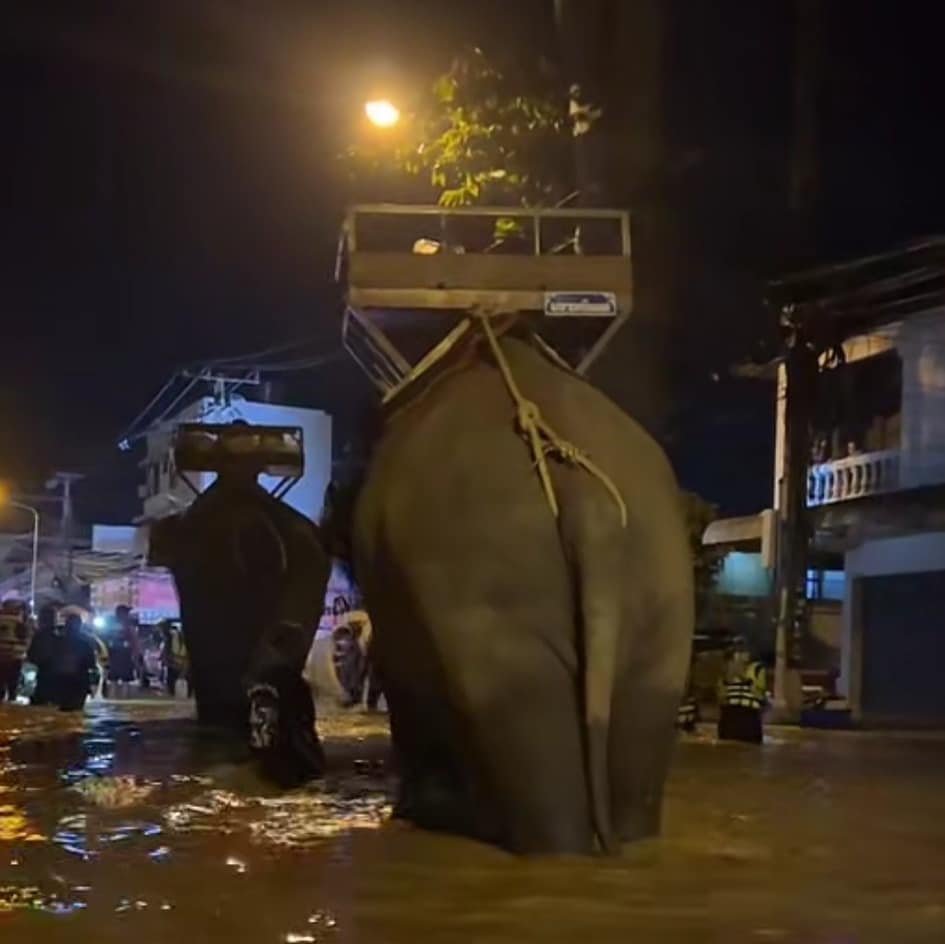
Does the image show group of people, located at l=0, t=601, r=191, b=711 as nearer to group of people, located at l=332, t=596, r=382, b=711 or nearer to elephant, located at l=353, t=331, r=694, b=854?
group of people, located at l=332, t=596, r=382, b=711

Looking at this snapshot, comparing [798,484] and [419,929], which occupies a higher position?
[798,484]

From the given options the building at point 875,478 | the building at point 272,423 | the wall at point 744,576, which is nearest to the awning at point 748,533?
the building at point 875,478

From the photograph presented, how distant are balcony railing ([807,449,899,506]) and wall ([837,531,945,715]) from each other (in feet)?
2.39

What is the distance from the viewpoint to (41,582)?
48.3 m

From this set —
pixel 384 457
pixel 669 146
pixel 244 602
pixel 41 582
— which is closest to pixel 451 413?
pixel 384 457

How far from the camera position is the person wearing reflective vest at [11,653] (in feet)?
74.0

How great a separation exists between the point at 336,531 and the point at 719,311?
2523mm

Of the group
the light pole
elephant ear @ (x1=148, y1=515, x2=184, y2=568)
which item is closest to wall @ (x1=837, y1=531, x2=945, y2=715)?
elephant ear @ (x1=148, y1=515, x2=184, y2=568)

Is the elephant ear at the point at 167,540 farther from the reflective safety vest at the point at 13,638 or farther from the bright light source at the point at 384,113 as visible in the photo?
the reflective safety vest at the point at 13,638

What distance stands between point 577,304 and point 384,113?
299 centimetres

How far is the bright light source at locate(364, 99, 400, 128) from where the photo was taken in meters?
10.2

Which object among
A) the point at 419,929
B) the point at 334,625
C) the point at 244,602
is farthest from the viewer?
the point at 334,625

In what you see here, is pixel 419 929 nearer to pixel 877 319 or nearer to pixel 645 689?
pixel 645 689

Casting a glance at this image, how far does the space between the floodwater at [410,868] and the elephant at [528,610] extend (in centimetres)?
23
